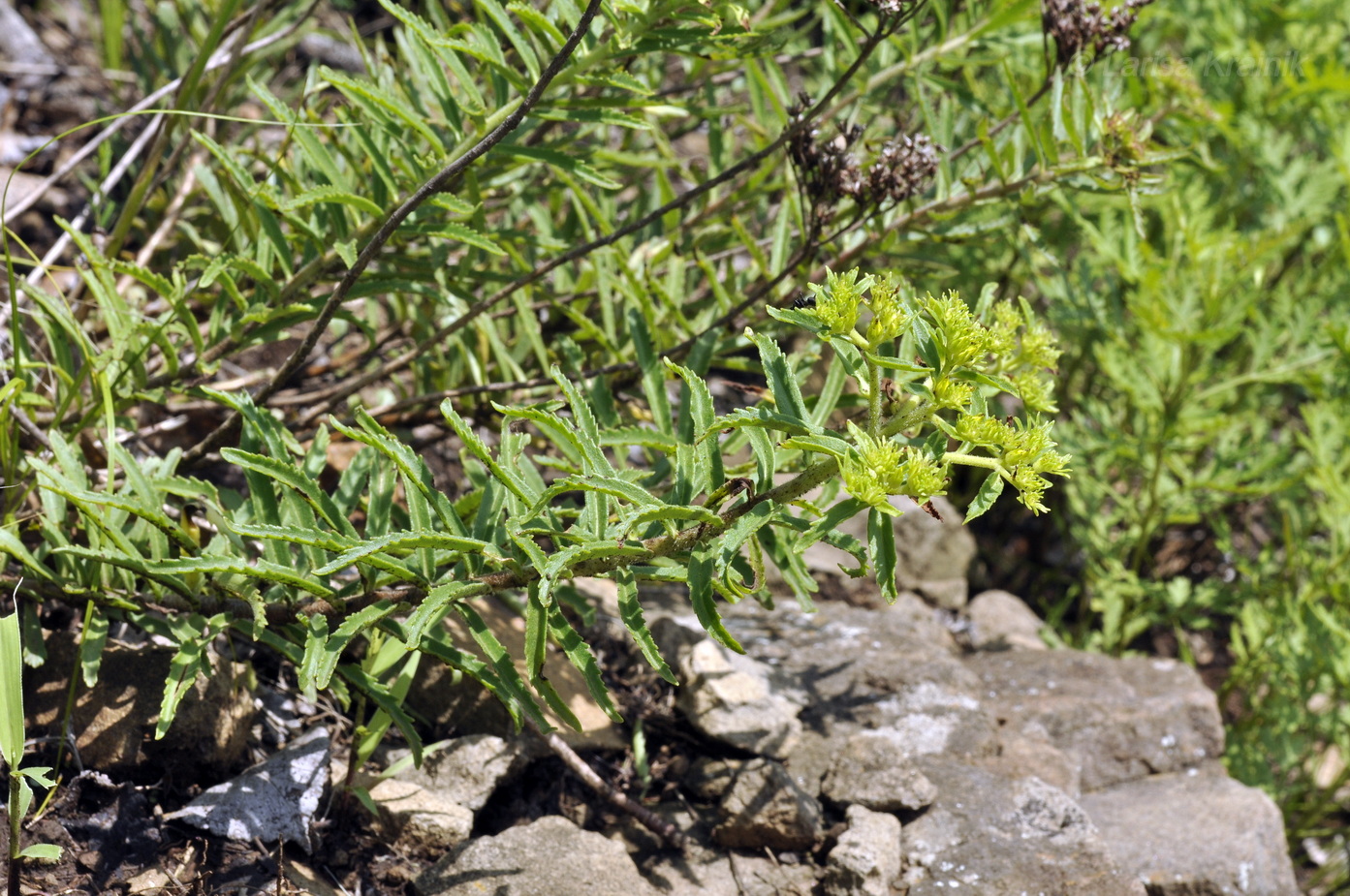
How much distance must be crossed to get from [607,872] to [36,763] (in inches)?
40.7

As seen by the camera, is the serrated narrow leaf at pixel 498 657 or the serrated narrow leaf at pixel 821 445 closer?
the serrated narrow leaf at pixel 821 445

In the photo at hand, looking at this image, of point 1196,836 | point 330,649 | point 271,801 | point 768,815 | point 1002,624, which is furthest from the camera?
point 1002,624

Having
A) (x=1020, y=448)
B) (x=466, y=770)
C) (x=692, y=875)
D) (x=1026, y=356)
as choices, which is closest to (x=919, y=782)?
(x=692, y=875)

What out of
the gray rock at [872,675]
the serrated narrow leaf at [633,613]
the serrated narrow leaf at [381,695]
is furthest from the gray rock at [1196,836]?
the serrated narrow leaf at [381,695]

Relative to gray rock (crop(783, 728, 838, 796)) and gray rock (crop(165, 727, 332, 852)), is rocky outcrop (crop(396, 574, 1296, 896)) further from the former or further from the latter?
gray rock (crop(165, 727, 332, 852))

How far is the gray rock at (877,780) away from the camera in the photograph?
2277 mm

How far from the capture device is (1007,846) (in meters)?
2.22

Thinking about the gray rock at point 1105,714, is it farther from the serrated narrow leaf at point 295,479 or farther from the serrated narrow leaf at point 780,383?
the serrated narrow leaf at point 295,479

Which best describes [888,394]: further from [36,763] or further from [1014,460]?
[36,763]

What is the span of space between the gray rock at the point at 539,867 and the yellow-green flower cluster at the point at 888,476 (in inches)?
39.6

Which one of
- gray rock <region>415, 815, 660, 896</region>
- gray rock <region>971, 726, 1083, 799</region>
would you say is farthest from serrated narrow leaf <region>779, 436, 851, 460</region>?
gray rock <region>971, 726, 1083, 799</region>

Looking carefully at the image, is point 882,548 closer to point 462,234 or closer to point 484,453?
point 484,453

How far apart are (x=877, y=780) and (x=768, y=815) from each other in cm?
31

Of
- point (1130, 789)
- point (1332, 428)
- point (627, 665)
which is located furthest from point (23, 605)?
point (1332, 428)
